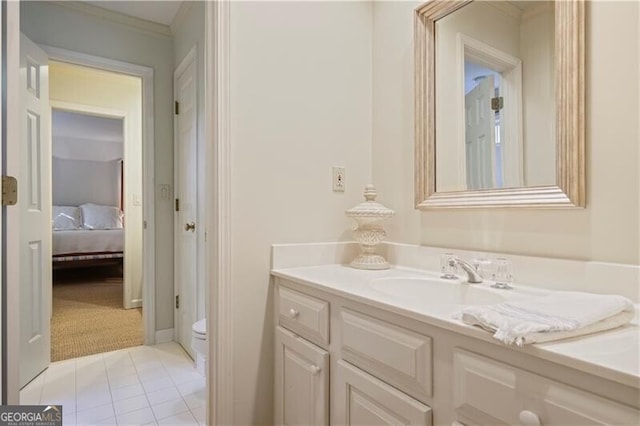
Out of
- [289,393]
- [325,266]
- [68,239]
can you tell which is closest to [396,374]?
[289,393]

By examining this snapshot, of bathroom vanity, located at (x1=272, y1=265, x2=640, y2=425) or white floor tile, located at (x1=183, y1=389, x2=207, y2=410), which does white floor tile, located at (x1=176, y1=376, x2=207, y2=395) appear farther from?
bathroom vanity, located at (x1=272, y1=265, x2=640, y2=425)

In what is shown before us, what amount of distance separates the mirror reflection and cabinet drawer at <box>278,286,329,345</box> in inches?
26.8

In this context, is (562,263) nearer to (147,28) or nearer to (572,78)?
(572,78)

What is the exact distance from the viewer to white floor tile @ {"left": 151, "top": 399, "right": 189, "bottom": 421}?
1.78 m

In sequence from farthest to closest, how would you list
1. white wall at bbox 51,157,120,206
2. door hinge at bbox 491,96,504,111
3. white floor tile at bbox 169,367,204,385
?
white wall at bbox 51,157,120,206
white floor tile at bbox 169,367,204,385
door hinge at bbox 491,96,504,111

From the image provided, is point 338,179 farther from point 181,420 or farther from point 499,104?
point 181,420

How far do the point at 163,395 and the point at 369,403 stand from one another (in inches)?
58.7

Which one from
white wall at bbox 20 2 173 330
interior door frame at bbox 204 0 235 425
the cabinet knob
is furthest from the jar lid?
white wall at bbox 20 2 173 330

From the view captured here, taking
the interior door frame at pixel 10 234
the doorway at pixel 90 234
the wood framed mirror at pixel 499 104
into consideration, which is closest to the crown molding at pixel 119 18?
the doorway at pixel 90 234

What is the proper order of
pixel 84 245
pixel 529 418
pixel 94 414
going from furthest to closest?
pixel 84 245, pixel 94 414, pixel 529 418

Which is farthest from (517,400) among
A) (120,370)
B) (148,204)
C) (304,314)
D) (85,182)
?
(85,182)

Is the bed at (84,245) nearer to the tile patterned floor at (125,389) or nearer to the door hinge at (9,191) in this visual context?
the tile patterned floor at (125,389)

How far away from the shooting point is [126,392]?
1.99 metres

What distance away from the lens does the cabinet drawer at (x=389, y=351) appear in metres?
0.81
